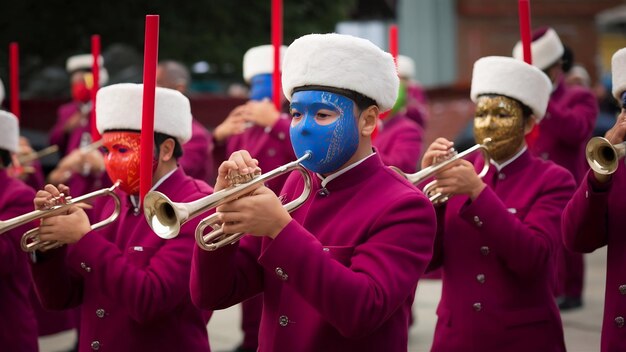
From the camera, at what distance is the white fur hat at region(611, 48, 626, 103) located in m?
4.32

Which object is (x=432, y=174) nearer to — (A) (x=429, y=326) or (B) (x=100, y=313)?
(B) (x=100, y=313)

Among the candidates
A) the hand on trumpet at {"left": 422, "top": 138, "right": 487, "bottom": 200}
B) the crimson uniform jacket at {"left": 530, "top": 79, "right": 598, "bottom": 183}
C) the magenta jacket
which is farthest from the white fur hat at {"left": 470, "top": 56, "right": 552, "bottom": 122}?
the magenta jacket

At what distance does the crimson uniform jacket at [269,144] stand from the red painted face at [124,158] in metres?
1.71

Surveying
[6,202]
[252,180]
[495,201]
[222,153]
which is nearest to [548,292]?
[495,201]

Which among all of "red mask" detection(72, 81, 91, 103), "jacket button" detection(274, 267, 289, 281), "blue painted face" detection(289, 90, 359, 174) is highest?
"blue painted face" detection(289, 90, 359, 174)

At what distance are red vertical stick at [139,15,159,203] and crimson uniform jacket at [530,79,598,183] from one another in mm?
3811

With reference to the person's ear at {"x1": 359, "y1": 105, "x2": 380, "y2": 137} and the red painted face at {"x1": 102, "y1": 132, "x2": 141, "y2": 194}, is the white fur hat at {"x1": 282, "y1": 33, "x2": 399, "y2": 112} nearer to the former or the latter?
the person's ear at {"x1": 359, "y1": 105, "x2": 380, "y2": 137}

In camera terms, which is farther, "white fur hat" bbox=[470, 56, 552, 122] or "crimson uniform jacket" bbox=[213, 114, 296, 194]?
"crimson uniform jacket" bbox=[213, 114, 296, 194]

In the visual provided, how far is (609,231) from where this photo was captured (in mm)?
4367

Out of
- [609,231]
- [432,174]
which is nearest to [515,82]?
[432,174]

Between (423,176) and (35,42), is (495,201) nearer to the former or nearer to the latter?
(423,176)

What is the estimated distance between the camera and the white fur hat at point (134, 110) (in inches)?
189

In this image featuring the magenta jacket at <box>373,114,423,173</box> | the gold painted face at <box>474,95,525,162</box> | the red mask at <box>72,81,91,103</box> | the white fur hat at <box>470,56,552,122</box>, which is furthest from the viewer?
the red mask at <box>72,81,91,103</box>

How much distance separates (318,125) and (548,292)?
1.64 m
